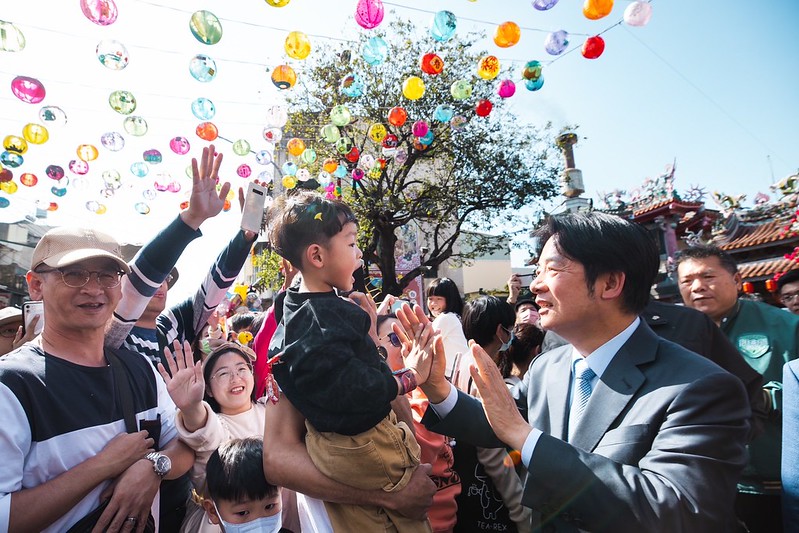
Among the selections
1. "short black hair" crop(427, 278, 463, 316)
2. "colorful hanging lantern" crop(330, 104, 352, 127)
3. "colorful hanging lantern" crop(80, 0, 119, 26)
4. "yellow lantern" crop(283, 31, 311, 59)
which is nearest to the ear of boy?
"short black hair" crop(427, 278, 463, 316)

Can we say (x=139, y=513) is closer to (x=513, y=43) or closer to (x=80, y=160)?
(x=513, y=43)

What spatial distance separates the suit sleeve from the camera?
3.87 feet

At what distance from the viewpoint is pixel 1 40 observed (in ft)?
11.8

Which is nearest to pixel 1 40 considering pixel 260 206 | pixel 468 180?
pixel 260 206

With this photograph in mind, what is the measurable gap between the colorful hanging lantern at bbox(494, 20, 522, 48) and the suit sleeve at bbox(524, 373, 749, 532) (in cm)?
394

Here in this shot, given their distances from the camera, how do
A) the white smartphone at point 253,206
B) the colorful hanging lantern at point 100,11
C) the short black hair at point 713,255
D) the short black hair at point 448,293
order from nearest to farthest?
the white smartphone at point 253,206, the short black hair at point 713,255, the colorful hanging lantern at point 100,11, the short black hair at point 448,293

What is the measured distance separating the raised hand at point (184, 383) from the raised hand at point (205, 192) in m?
0.64

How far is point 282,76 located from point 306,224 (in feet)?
11.2

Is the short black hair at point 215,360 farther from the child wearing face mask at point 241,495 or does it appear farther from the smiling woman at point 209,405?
the child wearing face mask at point 241,495

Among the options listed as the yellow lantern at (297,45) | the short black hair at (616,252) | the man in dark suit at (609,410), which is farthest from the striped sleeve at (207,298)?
the yellow lantern at (297,45)

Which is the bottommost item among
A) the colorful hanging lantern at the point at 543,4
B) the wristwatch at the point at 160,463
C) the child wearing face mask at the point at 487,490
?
the child wearing face mask at the point at 487,490

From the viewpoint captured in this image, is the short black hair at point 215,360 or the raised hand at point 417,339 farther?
the short black hair at point 215,360

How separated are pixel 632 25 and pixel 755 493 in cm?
389

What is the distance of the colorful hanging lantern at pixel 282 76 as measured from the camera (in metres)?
4.68
